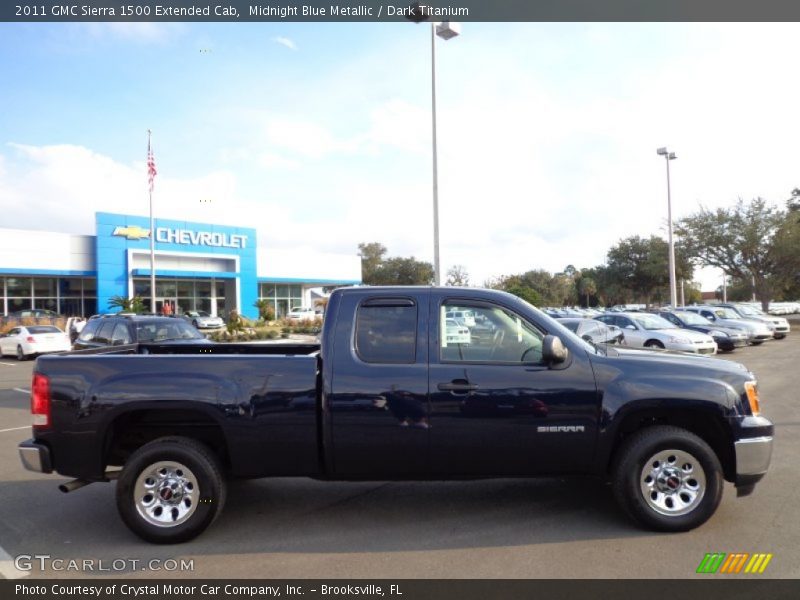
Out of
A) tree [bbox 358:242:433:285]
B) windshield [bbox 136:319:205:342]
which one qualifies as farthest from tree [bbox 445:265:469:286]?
windshield [bbox 136:319:205:342]

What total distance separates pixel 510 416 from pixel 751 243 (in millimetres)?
38111

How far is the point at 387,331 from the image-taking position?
5.05 metres

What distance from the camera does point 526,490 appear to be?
6035mm

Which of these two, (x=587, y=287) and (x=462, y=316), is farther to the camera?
(x=587, y=287)

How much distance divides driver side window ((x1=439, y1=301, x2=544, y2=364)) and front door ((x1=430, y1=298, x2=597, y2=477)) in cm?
7

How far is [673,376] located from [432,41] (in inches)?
580

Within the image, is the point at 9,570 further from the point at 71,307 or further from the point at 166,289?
the point at 166,289

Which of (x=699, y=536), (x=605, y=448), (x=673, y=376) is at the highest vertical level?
(x=673, y=376)

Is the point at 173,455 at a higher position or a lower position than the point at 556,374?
lower

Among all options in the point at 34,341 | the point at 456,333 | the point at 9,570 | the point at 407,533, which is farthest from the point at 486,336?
the point at 34,341

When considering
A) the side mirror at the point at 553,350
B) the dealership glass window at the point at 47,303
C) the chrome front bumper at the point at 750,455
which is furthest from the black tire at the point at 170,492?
the dealership glass window at the point at 47,303

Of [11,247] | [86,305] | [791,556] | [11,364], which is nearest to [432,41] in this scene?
[791,556]

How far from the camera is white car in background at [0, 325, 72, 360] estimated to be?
2403 cm

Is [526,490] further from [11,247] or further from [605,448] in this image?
[11,247]
